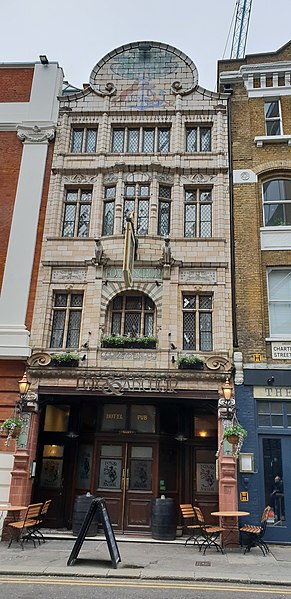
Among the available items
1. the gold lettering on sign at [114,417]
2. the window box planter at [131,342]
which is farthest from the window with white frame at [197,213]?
the gold lettering on sign at [114,417]

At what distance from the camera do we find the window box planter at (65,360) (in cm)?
1466

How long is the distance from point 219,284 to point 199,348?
7.24ft

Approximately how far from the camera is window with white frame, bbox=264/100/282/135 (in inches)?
690

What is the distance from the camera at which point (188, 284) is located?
15648 mm

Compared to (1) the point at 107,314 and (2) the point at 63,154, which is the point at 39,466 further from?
(2) the point at 63,154

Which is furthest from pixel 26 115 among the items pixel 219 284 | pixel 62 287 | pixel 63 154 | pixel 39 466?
pixel 39 466

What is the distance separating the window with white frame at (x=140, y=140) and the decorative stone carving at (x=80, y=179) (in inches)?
55.0

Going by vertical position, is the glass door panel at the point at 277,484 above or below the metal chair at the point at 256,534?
above

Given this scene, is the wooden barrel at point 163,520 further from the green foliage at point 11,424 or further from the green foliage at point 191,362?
the green foliage at point 11,424

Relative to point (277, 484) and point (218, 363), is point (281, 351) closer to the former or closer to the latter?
point (218, 363)

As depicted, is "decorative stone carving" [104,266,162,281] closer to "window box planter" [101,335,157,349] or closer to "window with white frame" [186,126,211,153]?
"window box planter" [101,335,157,349]

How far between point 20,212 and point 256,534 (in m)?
12.4

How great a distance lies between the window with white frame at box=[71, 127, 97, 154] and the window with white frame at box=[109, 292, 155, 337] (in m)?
6.02

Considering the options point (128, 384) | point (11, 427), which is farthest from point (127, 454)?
point (11, 427)
